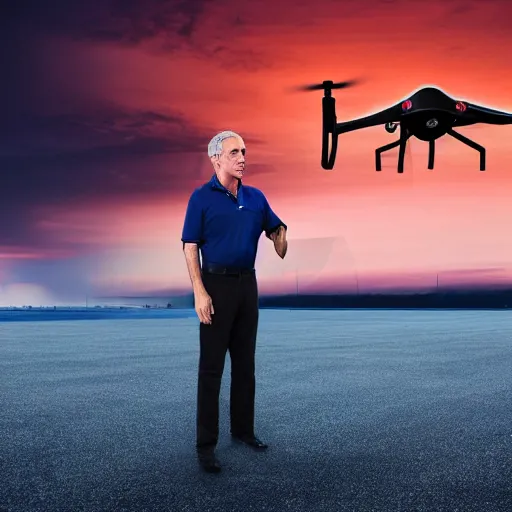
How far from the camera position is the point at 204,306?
4.32m

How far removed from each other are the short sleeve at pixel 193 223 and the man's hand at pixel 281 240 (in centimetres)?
61

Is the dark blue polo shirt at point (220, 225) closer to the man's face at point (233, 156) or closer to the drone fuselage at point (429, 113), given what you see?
the man's face at point (233, 156)

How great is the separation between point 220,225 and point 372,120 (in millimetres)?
6805

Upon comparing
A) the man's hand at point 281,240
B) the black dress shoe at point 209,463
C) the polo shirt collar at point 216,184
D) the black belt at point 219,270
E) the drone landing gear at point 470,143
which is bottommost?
the black dress shoe at point 209,463

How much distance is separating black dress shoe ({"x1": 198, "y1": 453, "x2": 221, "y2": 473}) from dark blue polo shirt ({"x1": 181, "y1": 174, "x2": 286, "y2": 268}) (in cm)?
127

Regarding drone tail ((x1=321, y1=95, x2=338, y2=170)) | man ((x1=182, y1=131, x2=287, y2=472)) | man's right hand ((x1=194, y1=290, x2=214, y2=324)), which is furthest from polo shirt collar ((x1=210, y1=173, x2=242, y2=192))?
drone tail ((x1=321, y1=95, x2=338, y2=170))

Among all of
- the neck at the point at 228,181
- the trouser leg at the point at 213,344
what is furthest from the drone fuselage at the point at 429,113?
the trouser leg at the point at 213,344

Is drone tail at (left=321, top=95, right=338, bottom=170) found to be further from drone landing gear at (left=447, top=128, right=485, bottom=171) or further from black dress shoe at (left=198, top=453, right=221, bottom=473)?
black dress shoe at (left=198, top=453, right=221, bottom=473)

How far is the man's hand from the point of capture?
15.5 ft

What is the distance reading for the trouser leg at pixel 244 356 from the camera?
4.57m

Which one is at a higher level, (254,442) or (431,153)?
(431,153)

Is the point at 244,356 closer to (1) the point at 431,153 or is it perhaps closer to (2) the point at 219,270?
(2) the point at 219,270

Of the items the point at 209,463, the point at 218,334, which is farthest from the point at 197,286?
the point at 209,463

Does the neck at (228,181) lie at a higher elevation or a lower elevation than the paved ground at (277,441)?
higher
